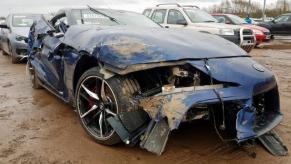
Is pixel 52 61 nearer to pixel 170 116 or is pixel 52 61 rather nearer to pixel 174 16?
pixel 170 116

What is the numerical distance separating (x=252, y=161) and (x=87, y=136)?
1.78m

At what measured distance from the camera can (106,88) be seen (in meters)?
3.85

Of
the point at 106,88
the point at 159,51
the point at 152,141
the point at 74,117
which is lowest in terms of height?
the point at 74,117

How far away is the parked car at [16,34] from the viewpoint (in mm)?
10336

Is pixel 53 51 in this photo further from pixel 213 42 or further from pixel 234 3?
pixel 234 3

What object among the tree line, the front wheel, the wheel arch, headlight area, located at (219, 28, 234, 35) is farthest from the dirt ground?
the tree line

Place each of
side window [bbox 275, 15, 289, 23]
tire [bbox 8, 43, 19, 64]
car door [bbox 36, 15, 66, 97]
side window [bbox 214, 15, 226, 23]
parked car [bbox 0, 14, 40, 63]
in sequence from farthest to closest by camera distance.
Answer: side window [bbox 275, 15, 289, 23] < side window [bbox 214, 15, 226, 23] < tire [bbox 8, 43, 19, 64] < parked car [bbox 0, 14, 40, 63] < car door [bbox 36, 15, 66, 97]

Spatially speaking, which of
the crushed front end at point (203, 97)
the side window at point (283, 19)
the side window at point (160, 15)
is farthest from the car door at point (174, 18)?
the side window at point (283, 19)

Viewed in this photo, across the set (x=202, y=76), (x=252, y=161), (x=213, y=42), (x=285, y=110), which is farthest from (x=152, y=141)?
(x=285, y=110)

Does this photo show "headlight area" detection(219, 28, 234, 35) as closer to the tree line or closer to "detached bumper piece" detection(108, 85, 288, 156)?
"detached bumper piece" detection(108, 85, 288, 156)

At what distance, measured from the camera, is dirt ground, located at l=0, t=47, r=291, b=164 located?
3658 mm

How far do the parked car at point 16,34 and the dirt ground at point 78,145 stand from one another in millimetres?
5029

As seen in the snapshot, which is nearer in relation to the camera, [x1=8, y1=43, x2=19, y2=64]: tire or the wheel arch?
the wheel arch

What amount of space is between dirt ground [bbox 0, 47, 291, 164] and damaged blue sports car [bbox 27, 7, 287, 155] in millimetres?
156
